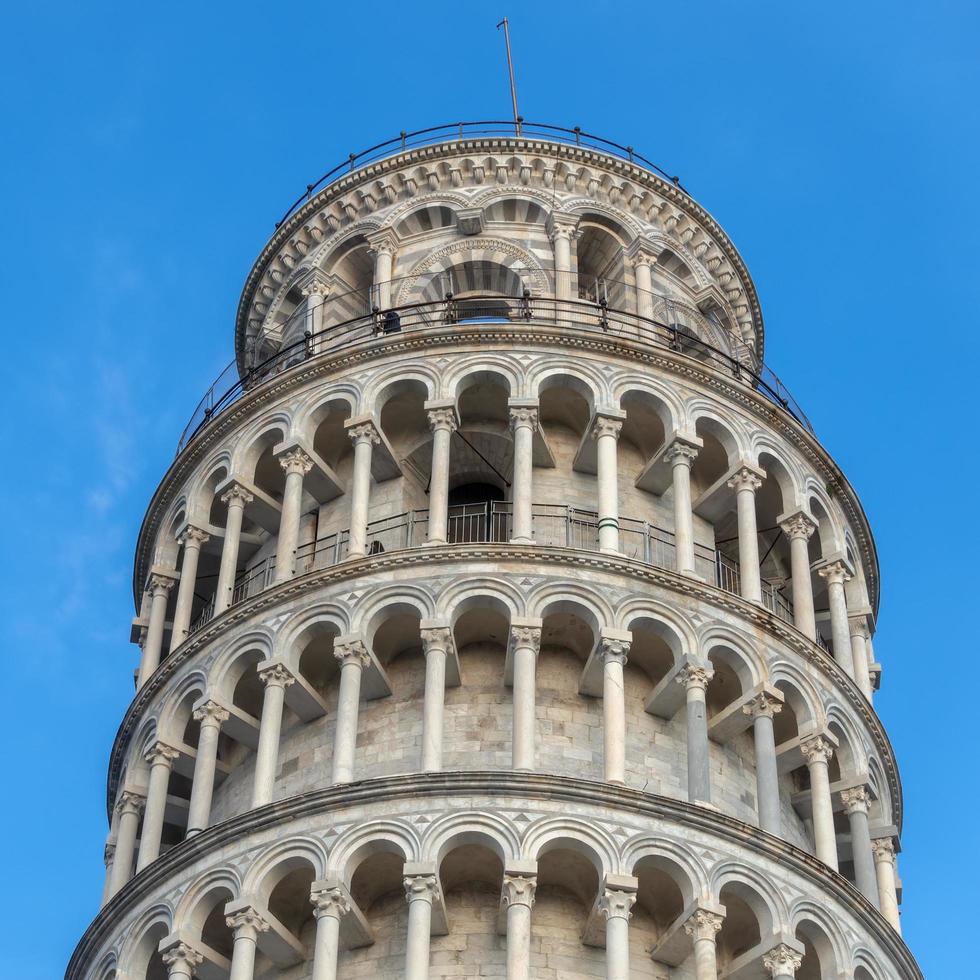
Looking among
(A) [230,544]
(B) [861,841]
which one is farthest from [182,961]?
(B) [861,841]

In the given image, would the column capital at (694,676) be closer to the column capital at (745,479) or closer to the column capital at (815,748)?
the column capital at (815,748)

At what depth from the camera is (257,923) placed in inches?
1260

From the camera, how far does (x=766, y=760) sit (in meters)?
34.2

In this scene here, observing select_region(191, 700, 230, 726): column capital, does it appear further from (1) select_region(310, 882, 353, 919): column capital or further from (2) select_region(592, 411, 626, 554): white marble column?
(2) select_region(592, 411, 626, 554): white marble column

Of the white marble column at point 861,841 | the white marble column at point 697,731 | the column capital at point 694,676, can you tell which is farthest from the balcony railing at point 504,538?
the white marble column at point 861,841

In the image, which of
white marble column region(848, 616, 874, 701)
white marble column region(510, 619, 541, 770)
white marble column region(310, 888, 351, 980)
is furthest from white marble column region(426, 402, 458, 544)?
white marble column region(848, 616, 874, 701)

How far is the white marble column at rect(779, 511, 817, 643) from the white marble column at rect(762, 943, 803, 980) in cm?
641

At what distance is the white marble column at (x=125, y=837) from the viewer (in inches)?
1407

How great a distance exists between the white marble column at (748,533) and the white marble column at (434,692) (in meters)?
5.25

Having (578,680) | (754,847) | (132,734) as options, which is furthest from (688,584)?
(132,734)

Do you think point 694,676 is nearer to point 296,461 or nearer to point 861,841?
point 861,841

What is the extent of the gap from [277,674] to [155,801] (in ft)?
9.33

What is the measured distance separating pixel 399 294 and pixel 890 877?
A: 1467 centimetres

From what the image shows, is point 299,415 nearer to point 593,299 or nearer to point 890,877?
point 593,299
